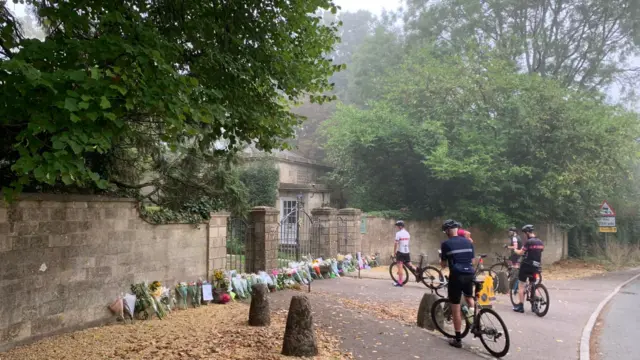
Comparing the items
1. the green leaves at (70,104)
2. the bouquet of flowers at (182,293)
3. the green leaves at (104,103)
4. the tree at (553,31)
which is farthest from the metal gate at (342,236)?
the tree at (553,31)

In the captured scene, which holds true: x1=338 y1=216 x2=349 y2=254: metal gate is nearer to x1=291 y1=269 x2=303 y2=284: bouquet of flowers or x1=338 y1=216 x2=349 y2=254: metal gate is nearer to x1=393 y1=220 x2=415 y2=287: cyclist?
x1=393 y1=220 x2=415 y2=287: cyclist

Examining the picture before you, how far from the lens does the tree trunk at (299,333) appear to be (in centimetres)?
586

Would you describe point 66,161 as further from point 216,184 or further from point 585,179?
point 585,179

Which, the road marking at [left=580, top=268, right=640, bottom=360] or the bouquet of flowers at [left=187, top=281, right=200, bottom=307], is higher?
the bouquet of flowers at [left=187, top=281, right=200, bottom=307]

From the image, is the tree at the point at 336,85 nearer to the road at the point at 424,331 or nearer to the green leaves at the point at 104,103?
the road at the point at 424,331

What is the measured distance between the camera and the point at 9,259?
5.88 m

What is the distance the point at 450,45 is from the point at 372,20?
88.5ft

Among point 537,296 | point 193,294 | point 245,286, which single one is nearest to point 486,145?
point 537,296

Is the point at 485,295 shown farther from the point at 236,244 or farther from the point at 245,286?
the point at 236,244

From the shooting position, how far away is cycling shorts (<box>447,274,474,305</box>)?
22.9 ft

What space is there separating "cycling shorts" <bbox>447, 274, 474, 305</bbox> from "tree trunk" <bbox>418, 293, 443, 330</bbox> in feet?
2.62

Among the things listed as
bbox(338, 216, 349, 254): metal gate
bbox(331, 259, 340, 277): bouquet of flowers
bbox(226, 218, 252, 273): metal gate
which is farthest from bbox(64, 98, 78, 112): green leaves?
bbox(338, 216, 349, 254): metal gate

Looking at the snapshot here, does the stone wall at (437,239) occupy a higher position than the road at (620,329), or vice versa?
the stone wall at (437,239)

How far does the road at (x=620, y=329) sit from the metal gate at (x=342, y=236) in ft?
24.5
